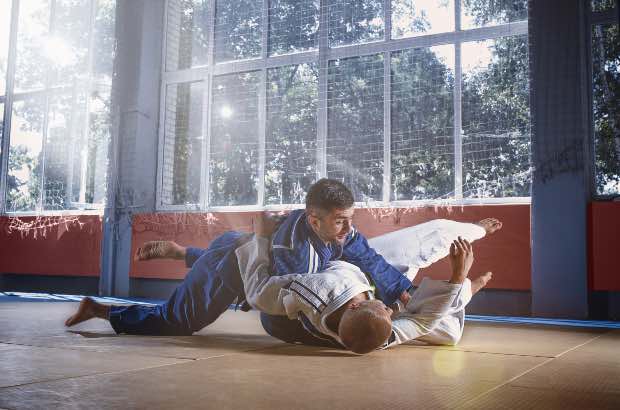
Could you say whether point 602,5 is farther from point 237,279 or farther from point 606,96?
point 237,279

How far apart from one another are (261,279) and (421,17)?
3.87 metres

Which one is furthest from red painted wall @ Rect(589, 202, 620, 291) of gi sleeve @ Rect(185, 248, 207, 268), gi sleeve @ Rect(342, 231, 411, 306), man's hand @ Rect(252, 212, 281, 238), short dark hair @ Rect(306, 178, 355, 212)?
gi sleeve @ Rect(185, 248, 207, 268)

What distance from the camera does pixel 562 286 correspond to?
15.6 feet

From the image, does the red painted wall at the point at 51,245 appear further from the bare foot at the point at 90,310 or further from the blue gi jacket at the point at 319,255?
the blue gi jacket at the point at 319,255

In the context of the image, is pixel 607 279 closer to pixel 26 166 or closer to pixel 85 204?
pixel 85 204

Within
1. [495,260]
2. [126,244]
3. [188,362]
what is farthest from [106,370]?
[126,244]

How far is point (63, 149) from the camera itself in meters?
7.55

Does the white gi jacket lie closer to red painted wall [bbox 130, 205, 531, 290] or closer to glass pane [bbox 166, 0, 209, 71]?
red painted wall [bbox 130, 205, 531, 290]

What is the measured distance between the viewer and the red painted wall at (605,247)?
460cm

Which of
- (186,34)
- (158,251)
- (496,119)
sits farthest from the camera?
(186,34)

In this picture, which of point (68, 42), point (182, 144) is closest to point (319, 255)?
point (182, 144)

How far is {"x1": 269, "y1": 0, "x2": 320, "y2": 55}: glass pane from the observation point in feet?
20.5

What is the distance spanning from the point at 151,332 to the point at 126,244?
12.2 feet

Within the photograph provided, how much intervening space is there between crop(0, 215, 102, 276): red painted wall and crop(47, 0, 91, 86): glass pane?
1771 millimetres
